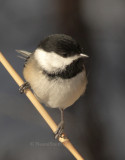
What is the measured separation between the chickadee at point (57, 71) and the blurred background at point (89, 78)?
110cm

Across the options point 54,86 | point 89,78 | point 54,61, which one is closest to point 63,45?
point 54,61

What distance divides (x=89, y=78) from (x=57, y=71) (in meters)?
1.54

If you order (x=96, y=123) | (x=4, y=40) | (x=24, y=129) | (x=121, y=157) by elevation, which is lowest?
(x=121, y=157)

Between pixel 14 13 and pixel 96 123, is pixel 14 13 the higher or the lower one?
the higher one

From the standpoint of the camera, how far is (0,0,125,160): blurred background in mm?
2986

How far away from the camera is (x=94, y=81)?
3.18 m

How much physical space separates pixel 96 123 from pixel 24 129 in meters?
0.67

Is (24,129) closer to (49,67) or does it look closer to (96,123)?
(96,123)

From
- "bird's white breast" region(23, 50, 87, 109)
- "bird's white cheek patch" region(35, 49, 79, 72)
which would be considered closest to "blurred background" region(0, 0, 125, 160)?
"bird's white breast" region(23, 50, 87, 109)

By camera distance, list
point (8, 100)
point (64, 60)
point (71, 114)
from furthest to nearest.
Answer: point (71, 114)
point (8, 100)
point (64, 60)

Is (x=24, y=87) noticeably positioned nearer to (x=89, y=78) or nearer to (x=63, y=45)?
(x=63, y=45)

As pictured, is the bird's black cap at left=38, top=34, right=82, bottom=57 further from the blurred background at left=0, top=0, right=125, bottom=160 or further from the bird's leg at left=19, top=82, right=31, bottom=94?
the blurred background at left=0, top=0, right=125, bottom=160

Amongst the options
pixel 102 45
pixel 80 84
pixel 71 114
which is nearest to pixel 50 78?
pixel 80 84

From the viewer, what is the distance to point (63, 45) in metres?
1.61
